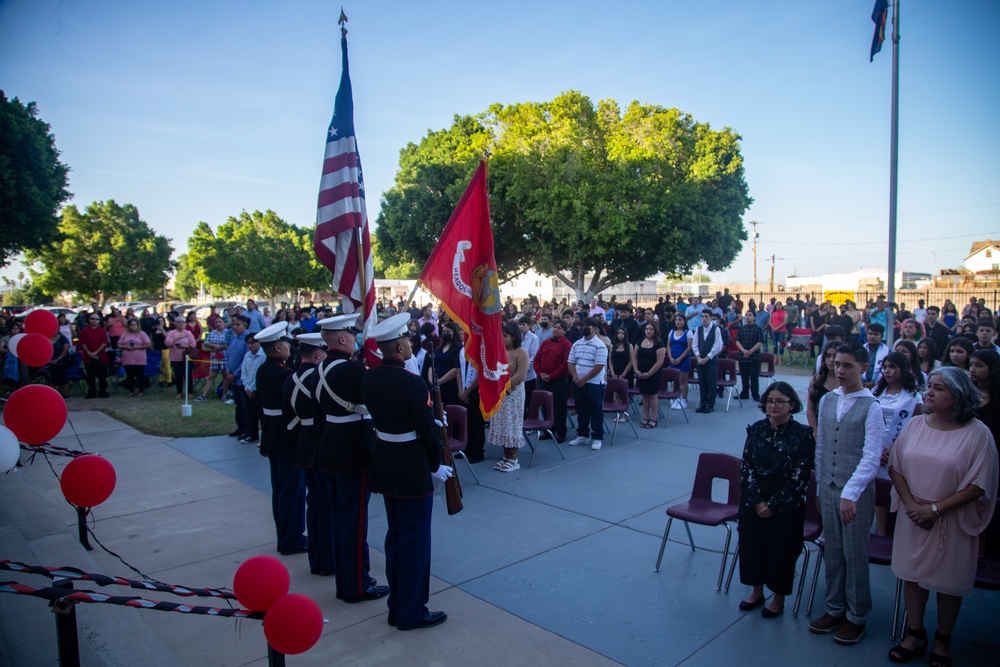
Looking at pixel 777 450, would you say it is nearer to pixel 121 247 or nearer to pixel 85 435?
pixel 85 435

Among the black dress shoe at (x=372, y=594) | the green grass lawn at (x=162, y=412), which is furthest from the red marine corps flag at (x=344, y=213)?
the green grass lawn at (x=162, y=412)

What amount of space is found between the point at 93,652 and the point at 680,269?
33372 millimetres

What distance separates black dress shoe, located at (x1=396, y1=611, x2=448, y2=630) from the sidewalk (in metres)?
0.04

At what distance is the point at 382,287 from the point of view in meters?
53.9

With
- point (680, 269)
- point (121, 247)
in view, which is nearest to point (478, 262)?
point (680, 269)

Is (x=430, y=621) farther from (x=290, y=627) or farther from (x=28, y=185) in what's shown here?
(x=28, y=185)

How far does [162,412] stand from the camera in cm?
1245

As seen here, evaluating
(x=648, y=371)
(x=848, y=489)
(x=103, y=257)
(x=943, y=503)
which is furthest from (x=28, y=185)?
(x=103, y=257)

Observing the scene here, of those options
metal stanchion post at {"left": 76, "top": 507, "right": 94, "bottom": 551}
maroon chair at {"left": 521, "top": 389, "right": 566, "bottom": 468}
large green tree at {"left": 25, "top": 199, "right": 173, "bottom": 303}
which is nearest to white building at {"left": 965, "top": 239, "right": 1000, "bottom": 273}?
maroon chair at {"left": 521, "top": 389, "right": 566, "bottom": 468}

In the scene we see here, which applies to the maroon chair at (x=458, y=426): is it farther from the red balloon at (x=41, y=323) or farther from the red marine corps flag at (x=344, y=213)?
the red balloon at (x=41, y=323)

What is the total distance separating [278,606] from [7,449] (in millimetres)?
2299

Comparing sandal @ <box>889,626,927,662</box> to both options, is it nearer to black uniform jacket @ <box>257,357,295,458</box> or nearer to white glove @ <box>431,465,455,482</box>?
white glove @ <box>431,465,455,482</box>

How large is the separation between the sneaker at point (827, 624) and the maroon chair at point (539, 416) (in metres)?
4.59

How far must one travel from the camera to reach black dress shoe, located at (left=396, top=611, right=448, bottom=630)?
4285mm
